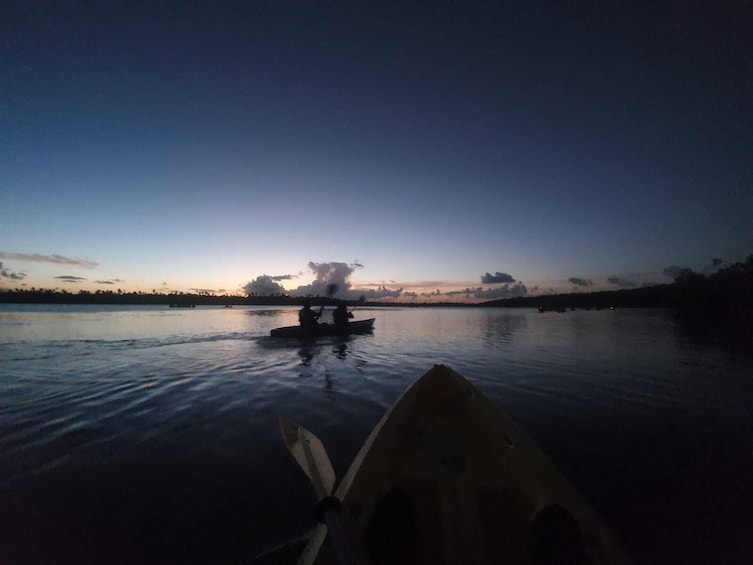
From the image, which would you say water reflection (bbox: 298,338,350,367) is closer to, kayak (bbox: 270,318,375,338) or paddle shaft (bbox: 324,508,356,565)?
kayak (bbox: 270,318,375,338)

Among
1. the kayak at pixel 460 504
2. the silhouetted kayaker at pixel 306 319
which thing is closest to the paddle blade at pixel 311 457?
the kayak at pixel 460 504

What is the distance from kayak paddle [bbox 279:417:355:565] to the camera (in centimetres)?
259

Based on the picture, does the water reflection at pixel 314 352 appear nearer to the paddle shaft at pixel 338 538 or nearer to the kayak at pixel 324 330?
the kayak at pixel 324 330

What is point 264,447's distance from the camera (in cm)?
600

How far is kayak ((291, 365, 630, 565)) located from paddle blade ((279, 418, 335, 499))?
0.25m

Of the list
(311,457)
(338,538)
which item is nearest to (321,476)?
(311,457)

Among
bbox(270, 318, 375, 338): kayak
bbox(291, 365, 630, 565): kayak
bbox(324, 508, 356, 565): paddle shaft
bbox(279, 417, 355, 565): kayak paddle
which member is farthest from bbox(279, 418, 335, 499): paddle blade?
bbox(270, 318, 375, 338): kayak

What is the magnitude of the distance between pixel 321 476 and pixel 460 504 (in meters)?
1.70

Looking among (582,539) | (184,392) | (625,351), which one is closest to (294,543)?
(582,539)

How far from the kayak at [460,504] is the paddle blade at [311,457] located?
0.83 ft

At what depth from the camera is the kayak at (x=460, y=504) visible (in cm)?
299

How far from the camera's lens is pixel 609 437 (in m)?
6.59

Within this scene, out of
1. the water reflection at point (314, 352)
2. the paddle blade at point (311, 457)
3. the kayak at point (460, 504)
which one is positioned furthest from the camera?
the water reflection at point (314, 352)

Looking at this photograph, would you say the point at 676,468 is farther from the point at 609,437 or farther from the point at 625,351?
the point at 625,351
